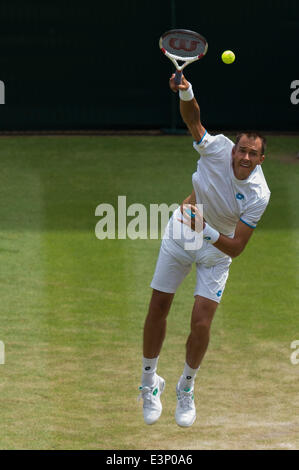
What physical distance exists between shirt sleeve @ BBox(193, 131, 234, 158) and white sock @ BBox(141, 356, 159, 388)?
218 cm

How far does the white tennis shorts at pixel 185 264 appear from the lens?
9.11 meters

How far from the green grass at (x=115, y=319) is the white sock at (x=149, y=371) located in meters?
1.47

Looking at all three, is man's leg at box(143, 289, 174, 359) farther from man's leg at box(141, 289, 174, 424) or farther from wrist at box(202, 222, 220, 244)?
wrist at box(202, 222, 220, 244)

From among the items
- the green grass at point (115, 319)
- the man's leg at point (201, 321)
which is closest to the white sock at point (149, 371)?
the man's leg at point (201, 321)

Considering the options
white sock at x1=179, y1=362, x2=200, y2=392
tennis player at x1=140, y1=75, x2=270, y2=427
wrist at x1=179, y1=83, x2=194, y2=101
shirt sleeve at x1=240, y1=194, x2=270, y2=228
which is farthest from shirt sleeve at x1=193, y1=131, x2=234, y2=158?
white sock at x1=179, y1=362, x2=200, y2=392

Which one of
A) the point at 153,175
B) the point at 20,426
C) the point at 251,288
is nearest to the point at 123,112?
the point at 153,175

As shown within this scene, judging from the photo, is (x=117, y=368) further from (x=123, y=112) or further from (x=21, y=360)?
(x=123, y=112)

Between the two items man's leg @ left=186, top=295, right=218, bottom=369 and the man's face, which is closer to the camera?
the man's face

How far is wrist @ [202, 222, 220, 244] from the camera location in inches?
332

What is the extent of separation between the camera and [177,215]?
9.01 m

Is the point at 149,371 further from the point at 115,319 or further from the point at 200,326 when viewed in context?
the point at 115,319

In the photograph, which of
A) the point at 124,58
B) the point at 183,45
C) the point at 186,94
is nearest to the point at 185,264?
the point at 186,94
